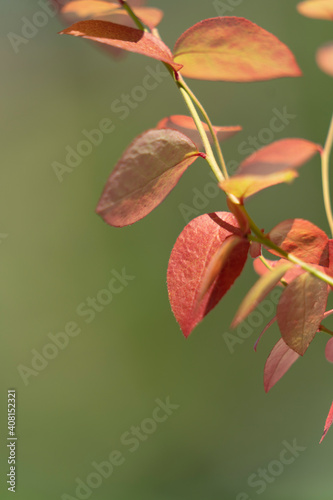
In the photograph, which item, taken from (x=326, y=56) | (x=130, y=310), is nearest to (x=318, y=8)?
(x=326, y=56)

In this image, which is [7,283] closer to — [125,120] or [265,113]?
[125,120]

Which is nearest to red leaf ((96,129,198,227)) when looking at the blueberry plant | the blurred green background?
the blueberry plant

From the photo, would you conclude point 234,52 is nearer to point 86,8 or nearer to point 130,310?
point 86,8

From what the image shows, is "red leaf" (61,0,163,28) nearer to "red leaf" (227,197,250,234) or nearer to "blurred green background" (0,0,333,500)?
"red leaf" (227,197,250,234)

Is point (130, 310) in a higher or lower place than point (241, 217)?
lower

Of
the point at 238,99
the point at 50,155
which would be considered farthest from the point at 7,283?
the point at 238,99

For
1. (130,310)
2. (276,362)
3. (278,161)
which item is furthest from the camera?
(130,310)
